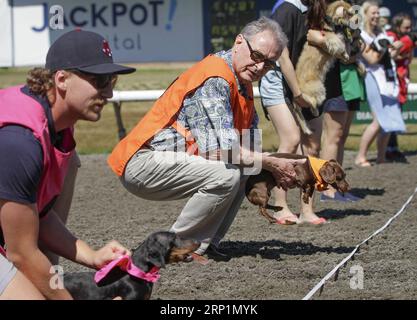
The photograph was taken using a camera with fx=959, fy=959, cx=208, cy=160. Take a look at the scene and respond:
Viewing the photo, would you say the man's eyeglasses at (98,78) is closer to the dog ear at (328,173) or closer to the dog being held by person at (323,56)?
the dog ear at (328,173)

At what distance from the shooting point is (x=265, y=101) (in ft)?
26.1

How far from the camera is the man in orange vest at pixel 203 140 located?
6.29 meters

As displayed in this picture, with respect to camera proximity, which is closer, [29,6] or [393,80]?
[393,80]

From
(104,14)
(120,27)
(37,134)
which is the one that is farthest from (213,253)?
(104,14)

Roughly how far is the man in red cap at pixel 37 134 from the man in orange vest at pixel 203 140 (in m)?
2.18

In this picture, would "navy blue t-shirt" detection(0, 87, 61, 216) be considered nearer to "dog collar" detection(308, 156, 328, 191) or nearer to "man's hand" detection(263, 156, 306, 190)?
"man's hand" detection(263, 156, 306, 190)

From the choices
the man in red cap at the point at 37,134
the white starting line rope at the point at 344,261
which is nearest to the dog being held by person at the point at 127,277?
the man in red cap at the point at 37,134

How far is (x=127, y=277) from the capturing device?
4.57 meters

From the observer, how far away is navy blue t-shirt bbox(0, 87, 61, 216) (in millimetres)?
3777

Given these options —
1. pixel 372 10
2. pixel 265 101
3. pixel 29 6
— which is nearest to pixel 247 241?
pixel 265 101

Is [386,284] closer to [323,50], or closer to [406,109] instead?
Answer: [323,50]

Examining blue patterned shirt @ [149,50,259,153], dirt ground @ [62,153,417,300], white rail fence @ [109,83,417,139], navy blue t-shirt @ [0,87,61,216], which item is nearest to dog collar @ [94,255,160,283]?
navy blue t-shirt @ [0,87,61,216]

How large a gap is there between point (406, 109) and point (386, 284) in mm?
9493
